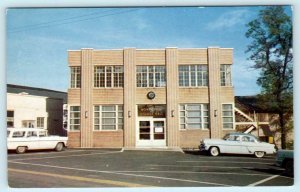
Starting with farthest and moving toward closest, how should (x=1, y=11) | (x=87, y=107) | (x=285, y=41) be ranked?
(x=87, y=107) → (x=285, y=41) → (x=1, y=11)

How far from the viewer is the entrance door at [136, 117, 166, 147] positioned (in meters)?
3.79

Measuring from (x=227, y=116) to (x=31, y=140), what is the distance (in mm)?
2254

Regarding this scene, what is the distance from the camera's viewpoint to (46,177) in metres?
3.48

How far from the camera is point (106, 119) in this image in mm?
3791

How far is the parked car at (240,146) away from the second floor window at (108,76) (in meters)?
1.22

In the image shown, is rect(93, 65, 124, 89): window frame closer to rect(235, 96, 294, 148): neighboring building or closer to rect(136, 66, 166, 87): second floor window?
rect(136, 66, 166, 87): second floor window

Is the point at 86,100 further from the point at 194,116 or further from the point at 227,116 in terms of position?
the point at 227,116

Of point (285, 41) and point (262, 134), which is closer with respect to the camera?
point (285, 41)

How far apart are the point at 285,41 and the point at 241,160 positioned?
1.37 meters

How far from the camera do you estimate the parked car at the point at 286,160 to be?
3.40 meters

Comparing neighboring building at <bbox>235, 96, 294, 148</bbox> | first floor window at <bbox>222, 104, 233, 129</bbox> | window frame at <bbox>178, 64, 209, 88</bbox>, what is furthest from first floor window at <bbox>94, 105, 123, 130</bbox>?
neighboring building at <bbox>235, 96, 294, 148</bbox>

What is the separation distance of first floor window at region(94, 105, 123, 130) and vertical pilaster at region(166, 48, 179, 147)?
0.56m

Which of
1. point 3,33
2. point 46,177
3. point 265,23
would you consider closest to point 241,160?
point 265,23

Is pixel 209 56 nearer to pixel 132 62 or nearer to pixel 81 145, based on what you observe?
pixel 132 62
